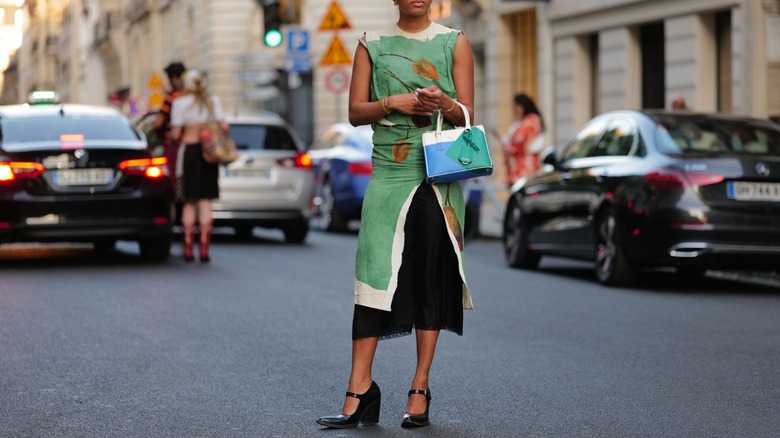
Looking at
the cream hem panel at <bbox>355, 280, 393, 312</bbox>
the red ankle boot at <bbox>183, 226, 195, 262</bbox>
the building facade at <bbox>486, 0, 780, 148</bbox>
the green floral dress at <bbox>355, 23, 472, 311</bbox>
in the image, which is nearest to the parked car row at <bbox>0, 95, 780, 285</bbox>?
the red ankle boot at <bbox>183, 226, 195, 262</bbox>

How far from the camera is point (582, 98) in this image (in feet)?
97.8

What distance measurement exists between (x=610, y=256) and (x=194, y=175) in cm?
438

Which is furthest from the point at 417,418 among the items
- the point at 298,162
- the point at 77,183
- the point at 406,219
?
the point at 298,162

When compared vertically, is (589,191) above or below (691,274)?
above

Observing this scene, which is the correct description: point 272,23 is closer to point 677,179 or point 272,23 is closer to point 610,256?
point 610,256

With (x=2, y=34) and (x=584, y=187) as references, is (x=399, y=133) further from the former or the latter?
(x=2, y=34)

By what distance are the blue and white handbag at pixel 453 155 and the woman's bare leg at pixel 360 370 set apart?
2.29ft

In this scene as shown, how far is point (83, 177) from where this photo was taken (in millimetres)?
14688

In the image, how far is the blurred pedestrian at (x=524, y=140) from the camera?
20.7 m

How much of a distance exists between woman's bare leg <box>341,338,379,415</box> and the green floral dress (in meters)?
0.16

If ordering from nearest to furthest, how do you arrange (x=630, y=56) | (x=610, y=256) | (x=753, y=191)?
(x=753, y=191)
(x=610, y=256)
(x=630, y=56)

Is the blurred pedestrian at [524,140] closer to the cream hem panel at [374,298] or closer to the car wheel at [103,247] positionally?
the car wheel at [103,247]

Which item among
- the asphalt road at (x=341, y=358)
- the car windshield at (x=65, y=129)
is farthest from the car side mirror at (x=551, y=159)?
the car windshield at (x=65, y=129)

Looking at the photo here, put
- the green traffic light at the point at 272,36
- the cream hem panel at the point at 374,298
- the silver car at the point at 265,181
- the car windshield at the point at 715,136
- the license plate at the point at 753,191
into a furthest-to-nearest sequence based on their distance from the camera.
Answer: the green traffic light at the point at 272,36 → the silver car at the point at 265,181 → the car windshield at the point at 715,136 → the license plate at the point at 753,191 → the cream hem panel at the point at 374,298
